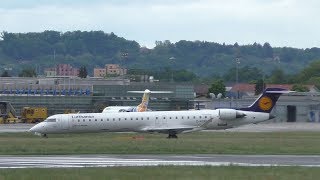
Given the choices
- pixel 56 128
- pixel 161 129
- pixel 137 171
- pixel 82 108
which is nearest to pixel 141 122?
pixel 161 129

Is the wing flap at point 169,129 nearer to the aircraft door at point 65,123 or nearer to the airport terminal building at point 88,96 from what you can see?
the aircraft door at point 65,123

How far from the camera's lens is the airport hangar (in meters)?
128

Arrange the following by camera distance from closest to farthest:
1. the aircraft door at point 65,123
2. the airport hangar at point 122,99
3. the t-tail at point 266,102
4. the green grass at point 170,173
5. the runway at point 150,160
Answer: the green grass at point 170,173
the runway at point 150,160
the aircraft door at point 65,123
the t-tail at point 266,102
the airport hangar at point 122,99

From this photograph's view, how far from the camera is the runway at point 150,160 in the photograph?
1581 inches

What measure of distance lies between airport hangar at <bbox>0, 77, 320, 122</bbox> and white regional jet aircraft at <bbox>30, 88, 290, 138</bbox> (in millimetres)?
47083

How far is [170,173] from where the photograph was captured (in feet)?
114

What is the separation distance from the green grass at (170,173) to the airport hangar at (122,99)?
87478mm

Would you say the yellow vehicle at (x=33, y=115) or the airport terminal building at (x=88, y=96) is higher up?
the airport terminal building at (x=88, y=96)

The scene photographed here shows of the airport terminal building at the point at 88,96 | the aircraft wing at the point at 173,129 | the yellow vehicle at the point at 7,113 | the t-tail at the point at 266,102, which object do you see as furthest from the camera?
the airport terminal building at the point at 88,96

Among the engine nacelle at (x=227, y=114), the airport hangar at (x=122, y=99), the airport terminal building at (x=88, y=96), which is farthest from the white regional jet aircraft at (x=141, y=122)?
the airport terminal building at (x=88, y=96)

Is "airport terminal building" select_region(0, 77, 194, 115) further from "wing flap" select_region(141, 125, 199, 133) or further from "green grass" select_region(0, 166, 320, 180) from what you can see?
"green grass" select_region(0, 166, 320, 180)

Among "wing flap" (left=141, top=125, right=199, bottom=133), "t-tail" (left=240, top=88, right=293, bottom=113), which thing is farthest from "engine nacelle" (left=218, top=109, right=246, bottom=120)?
"t-tail" (left=240, top=88, right=293, bottom=113)

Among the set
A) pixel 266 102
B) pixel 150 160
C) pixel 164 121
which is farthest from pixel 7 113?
pixel 150 160

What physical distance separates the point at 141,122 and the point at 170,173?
41.9 m
